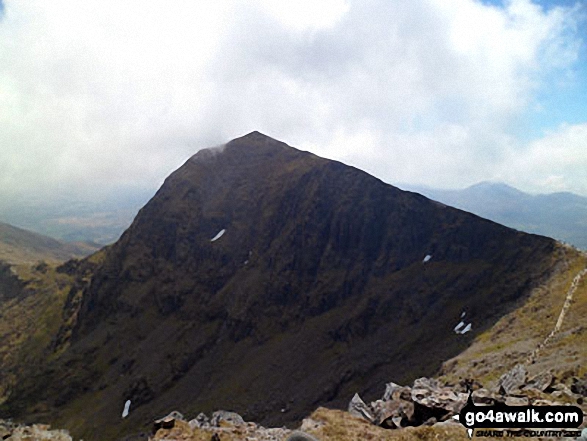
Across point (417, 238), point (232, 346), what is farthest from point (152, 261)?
point (417, 238)

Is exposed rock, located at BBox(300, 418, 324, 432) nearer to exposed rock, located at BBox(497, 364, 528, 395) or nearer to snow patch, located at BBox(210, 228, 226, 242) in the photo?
exposed rock, located at BBox(497, 364, 528, 395)

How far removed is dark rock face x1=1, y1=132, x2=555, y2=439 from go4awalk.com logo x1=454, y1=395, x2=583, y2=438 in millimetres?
52044

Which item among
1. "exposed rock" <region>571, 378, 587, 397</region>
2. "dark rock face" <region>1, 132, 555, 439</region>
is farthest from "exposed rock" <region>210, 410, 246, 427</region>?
"dark rock face" <region>1, 132, 555, 439</region>

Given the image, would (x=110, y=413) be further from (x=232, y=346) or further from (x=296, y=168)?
(x=296, y=168)

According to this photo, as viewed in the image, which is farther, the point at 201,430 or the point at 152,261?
the point at 152,261

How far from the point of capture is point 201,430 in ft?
100

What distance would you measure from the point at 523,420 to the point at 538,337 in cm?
4589

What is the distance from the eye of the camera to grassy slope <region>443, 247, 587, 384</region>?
49.5 meters

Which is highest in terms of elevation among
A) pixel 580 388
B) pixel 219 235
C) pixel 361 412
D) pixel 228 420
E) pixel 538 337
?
pixel 219 235

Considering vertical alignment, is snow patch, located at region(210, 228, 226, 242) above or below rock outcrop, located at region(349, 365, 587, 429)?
above

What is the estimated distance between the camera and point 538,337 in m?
62.0

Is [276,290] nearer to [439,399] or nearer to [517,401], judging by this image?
[439,399]

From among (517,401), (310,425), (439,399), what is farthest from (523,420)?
(310,425)

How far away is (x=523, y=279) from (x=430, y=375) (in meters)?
30.3
